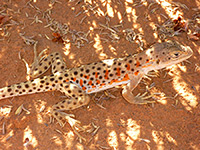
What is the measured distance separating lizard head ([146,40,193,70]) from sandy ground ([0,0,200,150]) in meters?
0.63

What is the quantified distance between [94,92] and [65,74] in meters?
0.73

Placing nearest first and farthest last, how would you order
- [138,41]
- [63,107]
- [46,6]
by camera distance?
[63,107] → [138,41] → [46,6]

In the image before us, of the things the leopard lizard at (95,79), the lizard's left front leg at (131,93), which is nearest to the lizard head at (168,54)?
the leopard lizard at (95,79)

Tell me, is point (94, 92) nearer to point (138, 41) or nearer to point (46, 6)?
point (138, 41)

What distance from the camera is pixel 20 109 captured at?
464cm

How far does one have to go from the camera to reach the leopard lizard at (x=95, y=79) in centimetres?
458

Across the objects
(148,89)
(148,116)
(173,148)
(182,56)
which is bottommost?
(173,148)

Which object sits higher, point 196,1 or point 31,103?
point 196,1

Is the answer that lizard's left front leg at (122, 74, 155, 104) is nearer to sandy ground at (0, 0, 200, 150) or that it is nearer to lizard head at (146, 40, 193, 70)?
sandy ground at (0, 0, 200, 150)

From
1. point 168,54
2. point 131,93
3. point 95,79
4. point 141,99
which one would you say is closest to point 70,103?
point 95,79

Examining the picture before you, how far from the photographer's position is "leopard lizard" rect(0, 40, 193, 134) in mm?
4578

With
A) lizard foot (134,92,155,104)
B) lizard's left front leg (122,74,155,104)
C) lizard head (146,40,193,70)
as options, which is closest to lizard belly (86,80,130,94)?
lizard's left front leg (122,74,155,104)

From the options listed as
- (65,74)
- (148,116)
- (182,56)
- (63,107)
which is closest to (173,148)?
(148,116)

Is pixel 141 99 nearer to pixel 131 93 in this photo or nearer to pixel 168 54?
pixel 131 93
